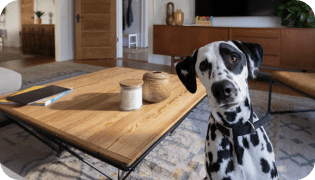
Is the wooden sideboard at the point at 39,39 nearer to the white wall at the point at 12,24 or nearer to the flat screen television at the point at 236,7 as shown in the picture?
the white wall at the point at 12,24

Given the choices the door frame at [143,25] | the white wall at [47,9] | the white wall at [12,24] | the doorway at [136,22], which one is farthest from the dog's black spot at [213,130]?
the white wall at [12,24]

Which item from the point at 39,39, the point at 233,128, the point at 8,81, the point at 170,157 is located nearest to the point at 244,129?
the point at 233,128

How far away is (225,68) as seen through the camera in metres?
0.76

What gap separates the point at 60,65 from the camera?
4902mm

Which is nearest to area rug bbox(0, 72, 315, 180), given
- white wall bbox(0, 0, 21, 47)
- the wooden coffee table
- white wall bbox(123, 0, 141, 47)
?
the wooden coffee table

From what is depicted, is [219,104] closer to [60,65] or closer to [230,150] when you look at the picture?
[230,150]

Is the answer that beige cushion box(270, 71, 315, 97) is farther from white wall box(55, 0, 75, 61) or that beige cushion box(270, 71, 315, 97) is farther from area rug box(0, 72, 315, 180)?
white wall box(55, 0, 75, 61)

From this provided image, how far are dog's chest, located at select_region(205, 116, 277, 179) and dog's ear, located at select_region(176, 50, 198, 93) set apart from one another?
209 mm

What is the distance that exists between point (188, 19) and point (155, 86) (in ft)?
12.0

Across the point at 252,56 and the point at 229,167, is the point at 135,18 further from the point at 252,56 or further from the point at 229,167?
the point at 229,167

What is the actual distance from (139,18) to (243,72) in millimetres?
7892

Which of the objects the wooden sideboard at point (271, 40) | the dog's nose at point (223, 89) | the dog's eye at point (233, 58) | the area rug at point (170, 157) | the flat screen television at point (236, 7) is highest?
the flat screen television at point (236, 7)

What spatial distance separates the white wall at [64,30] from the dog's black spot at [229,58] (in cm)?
535

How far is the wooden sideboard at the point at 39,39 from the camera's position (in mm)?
6434
